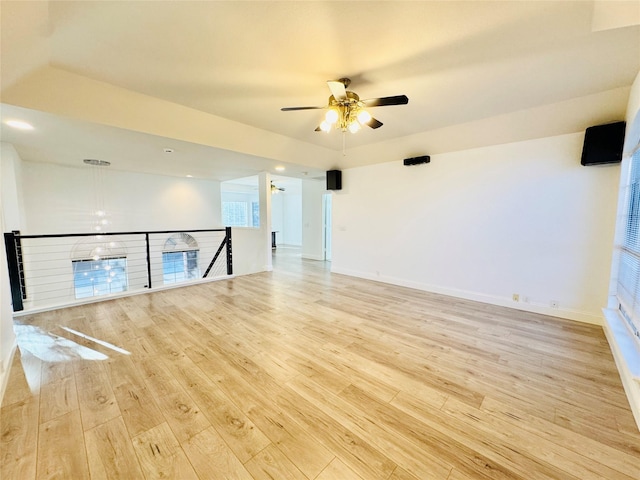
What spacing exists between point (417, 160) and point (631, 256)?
296 cm

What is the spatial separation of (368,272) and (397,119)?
3.24 metres

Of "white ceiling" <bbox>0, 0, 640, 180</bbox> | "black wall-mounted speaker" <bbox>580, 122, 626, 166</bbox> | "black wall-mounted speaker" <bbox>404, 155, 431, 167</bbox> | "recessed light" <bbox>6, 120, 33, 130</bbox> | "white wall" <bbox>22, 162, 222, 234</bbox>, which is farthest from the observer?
"white wall" <bbox>22, 162, 222, 234</bbox>

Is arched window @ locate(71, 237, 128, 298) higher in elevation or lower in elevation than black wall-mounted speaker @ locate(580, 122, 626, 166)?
lower

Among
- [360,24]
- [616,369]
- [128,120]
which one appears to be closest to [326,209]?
[128,120]

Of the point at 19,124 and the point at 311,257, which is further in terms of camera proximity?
the point at 311,257

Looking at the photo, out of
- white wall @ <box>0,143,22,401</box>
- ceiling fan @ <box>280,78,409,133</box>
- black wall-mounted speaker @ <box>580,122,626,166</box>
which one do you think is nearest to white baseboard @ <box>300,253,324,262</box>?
ceiling fan @ <box>280,78,409,133</box>

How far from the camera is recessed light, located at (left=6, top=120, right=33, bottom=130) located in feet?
9.73

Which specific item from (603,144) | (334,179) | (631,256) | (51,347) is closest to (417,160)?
(334,179)

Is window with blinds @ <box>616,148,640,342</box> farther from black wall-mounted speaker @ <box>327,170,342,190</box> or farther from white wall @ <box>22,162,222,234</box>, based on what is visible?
white wall @ <box>22,162,222,234</box>

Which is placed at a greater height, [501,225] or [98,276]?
[501,225]

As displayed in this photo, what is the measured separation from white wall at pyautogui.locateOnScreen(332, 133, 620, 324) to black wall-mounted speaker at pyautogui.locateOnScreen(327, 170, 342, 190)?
602 mm

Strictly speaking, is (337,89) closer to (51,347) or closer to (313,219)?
(51,347)

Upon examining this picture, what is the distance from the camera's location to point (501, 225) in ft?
12.7

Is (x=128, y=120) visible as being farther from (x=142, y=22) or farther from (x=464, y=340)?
(x=464, y=340)
